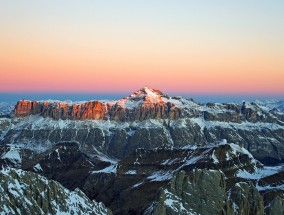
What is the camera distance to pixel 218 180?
158 m

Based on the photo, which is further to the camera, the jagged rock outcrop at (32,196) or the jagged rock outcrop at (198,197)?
the jagged rock outcrop at (198,197)

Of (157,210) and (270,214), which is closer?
(157,210)

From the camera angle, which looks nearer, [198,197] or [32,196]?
[32,196]

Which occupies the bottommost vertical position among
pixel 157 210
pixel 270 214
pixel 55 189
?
pixel 270 214

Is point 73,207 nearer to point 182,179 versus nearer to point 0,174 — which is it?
point 0,174

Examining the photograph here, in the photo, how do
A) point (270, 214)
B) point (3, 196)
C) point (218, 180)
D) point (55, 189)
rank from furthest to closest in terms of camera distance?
1. point (270, 214)
2. point (218, 180)
3. point (55, 189)
4. point (3, 196)

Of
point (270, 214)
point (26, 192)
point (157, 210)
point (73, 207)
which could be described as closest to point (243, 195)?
point (270, 214)

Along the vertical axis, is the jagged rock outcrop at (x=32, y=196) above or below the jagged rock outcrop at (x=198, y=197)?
above

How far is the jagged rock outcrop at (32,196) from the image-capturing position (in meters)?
112

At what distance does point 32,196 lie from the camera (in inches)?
4616

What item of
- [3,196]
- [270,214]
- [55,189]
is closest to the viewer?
[3,196]

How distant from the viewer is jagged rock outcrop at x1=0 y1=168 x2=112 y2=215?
368 feet

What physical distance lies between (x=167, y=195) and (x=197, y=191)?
1017 centimetres

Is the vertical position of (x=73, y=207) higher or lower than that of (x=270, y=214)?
higher
